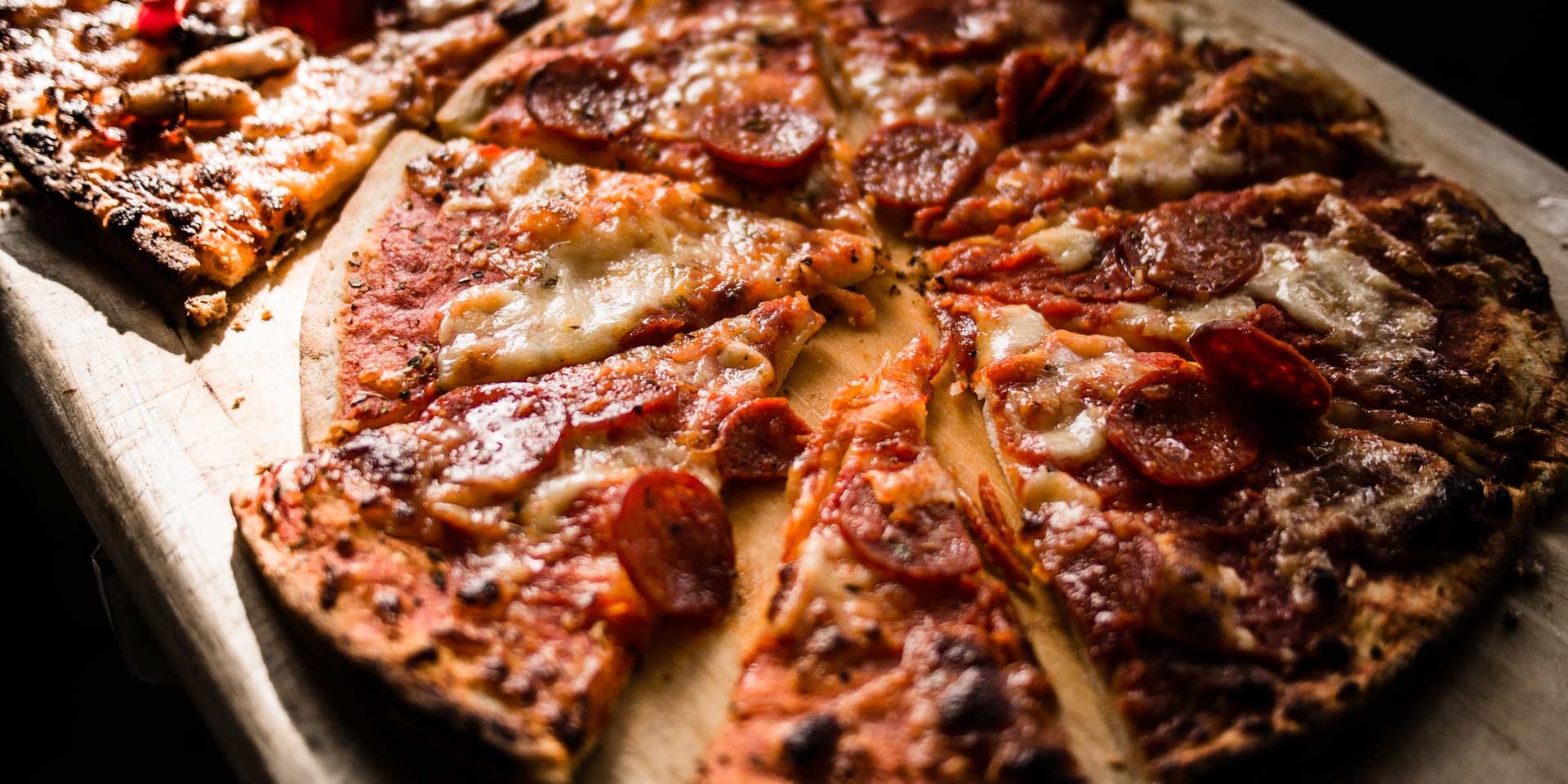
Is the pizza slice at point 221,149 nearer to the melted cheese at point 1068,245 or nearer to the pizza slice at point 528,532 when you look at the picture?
the pizza slice at point 528,532

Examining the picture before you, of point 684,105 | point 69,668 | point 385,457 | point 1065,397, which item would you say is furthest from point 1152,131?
point 69,668

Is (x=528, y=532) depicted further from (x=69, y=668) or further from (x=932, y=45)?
(x=932, y=45)

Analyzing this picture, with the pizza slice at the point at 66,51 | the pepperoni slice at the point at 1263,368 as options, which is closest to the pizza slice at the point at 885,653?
the pepperoni slice at the point at 1263,368

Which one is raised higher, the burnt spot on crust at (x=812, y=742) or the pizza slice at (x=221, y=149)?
the pizza slice at (x=221, y=149)

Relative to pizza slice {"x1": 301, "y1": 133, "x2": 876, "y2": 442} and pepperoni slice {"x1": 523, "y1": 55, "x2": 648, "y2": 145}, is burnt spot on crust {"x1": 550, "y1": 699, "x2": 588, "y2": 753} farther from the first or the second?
pepperoni slice {"x1": 523, "y1": 55, "x2": 648, "y2": 145}

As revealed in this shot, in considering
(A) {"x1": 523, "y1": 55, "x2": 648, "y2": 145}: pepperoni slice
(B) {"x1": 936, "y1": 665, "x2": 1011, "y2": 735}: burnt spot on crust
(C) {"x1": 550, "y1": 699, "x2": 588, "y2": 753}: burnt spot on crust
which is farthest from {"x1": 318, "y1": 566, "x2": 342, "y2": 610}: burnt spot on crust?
(A) {"x1": 523, "y1": 55, "x2": 648, "y2": 145}: pepperoni slice
